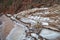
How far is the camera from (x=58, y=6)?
10.4 feet

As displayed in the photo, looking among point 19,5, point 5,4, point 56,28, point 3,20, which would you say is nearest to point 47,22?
point 56,28

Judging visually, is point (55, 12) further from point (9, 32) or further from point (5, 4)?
point (5, 4)

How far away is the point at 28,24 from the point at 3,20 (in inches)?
21.4

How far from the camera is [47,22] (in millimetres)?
2635

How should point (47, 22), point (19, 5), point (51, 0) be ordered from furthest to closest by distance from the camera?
1. point (19, 5)
2. point (51, 0)
3. point (47, 22)

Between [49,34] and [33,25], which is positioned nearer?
[49,34]

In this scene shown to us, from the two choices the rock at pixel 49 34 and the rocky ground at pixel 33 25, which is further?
the rocky ground at pixel 33 25

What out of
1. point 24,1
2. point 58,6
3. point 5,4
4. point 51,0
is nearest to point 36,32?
point 58,6

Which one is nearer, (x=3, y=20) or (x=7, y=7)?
(x=3, y=20)

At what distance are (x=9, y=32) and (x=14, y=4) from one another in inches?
46.9

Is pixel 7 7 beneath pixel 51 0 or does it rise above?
beneath

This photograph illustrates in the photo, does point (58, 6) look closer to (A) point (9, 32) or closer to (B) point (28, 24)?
(B) point (28, 24)

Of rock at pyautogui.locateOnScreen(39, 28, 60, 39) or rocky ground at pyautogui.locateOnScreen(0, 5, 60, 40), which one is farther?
rocky ground at pyautogui.locateOnScreen(0, 5, 60, 40)

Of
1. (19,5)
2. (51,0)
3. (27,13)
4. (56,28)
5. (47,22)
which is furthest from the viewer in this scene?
(19,5)
